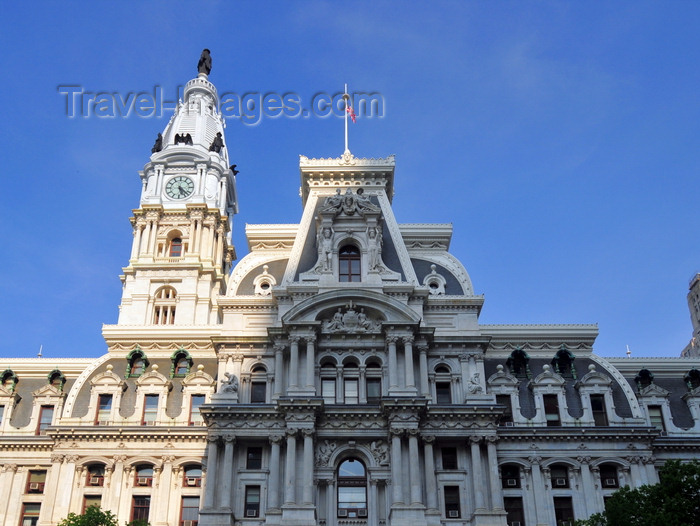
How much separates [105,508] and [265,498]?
10239 millimetres

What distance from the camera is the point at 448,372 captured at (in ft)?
194

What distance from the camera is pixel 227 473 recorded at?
177 ft

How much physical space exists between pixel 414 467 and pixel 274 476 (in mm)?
8529

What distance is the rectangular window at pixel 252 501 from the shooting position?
53.9 meters

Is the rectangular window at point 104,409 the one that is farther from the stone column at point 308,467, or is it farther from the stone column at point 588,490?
the stone column at point 588,490

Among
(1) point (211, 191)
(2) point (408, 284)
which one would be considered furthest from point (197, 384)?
(1) point (211, 191)

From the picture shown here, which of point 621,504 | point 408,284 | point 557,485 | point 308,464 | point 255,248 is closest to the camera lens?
point 621,504

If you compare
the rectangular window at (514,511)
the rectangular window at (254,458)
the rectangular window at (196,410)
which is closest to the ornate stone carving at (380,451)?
the rectangular window at (254,458)

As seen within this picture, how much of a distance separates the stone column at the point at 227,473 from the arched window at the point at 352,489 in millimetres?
6744

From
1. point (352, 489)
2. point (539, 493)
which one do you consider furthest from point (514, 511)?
point (352, 489)

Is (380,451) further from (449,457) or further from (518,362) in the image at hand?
(518,362)

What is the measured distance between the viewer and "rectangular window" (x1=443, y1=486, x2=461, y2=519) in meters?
54.1

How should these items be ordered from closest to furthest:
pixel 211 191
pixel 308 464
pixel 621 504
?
pixel 621 504 < pixel 308 464 < pixel 211 191

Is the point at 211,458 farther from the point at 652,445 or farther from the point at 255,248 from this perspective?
the point at 652,445
